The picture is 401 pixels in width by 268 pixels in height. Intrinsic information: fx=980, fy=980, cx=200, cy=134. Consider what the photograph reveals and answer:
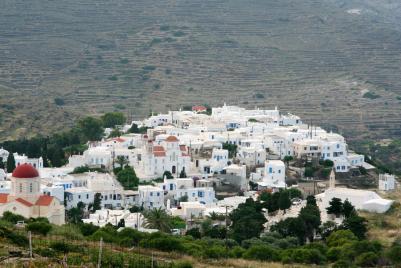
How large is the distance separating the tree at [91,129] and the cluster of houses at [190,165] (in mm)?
2585

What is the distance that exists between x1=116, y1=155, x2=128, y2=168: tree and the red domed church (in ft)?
34.2

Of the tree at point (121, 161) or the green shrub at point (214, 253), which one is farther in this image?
the tree at point (121, 161)

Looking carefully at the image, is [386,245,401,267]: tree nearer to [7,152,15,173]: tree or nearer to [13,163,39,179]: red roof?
[13,163,39,179]: red roof

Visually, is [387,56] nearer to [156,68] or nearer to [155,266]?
[156,68]

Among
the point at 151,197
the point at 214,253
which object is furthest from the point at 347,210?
the point at 214,253

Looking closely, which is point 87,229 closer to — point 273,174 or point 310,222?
point 310,222

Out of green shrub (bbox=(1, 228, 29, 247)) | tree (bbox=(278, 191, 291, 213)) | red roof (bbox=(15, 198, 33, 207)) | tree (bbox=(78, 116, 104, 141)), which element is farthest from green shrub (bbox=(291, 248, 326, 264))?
tree (bbox=(78, 116, 104, 141))

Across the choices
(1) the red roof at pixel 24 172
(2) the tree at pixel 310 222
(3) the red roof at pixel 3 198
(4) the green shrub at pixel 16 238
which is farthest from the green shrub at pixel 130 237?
(2) the tree at pixel 310 222

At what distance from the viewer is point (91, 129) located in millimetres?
54406

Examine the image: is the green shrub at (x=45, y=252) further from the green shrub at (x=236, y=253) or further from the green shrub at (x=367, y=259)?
the green shrub at (x=367, y=259)

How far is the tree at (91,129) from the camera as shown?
177 ft

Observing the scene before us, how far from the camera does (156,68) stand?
93.1m

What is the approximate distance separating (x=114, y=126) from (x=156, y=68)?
37.2 m

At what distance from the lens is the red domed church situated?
113 feet
